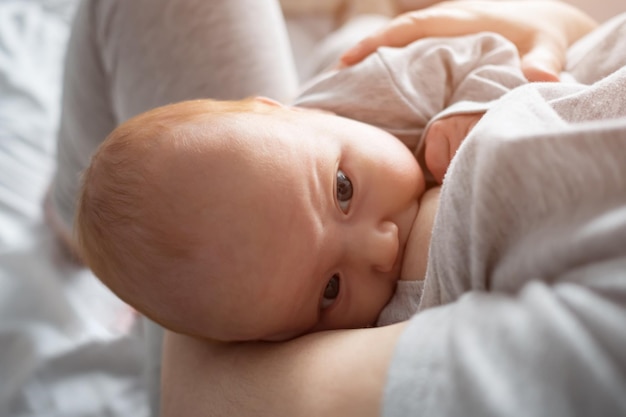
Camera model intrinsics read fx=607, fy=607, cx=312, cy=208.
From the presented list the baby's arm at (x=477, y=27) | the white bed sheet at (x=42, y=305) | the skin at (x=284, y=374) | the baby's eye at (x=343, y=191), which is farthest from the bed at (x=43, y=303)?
the baby's arm at (x=477, y=27)

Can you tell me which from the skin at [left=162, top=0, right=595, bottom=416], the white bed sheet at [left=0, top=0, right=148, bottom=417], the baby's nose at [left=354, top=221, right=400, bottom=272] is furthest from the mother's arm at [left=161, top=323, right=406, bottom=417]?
the white bed sheet at [left=0, top=0, right=148, bottom=417]

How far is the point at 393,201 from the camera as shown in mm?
662

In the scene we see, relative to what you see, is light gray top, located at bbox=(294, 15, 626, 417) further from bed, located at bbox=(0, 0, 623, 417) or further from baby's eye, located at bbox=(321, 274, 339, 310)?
bed, located at bbox=(0, 0, 623, 417)

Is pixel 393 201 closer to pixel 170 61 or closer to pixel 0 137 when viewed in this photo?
pixel 170 61

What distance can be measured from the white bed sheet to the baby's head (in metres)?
0.48

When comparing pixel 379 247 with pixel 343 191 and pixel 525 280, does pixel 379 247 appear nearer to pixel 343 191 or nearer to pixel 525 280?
pixel 343 191

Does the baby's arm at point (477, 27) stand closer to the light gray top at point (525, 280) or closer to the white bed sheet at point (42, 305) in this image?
the light gray top at point (525, 280)

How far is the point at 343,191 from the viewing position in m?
0.66

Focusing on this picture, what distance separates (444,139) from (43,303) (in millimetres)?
819

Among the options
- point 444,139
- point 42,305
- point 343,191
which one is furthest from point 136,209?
point 42,305

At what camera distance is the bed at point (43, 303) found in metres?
1.04

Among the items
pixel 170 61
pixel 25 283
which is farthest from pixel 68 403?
pixel 170 61

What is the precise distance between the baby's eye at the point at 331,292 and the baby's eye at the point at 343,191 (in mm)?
76

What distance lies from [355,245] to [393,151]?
13 cm
